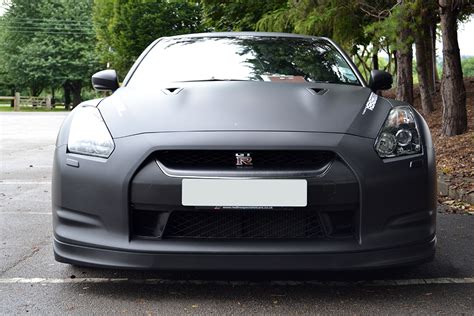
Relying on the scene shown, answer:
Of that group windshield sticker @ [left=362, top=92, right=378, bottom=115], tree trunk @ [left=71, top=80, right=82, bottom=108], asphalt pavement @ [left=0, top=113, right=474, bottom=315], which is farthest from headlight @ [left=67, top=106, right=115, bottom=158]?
tree trunk @ [left=71, top=80, right=82, bottom=108]

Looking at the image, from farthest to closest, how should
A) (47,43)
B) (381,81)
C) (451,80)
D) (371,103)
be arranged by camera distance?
(47,43) < (451,80) < (381,81) < (371,103)

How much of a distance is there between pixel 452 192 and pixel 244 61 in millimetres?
3194

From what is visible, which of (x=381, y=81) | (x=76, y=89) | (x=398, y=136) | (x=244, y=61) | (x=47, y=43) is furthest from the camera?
(x=76, y=89)

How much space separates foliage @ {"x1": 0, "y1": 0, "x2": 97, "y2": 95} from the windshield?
47.7 meters

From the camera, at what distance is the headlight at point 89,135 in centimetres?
282

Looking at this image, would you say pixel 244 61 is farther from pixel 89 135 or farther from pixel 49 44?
pixel 49 44

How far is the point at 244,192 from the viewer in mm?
2625

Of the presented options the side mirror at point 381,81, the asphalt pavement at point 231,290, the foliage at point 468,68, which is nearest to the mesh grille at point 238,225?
the asphalt pavement at point 231,290

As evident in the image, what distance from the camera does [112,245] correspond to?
2.69 m

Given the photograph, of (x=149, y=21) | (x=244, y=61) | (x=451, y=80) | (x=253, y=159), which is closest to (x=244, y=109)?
(x=253, y=159)

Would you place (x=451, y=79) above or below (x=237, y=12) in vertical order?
below

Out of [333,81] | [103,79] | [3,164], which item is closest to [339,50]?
[333,81]

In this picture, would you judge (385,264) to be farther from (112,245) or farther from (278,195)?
(112,245)

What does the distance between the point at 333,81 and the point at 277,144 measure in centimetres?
119
